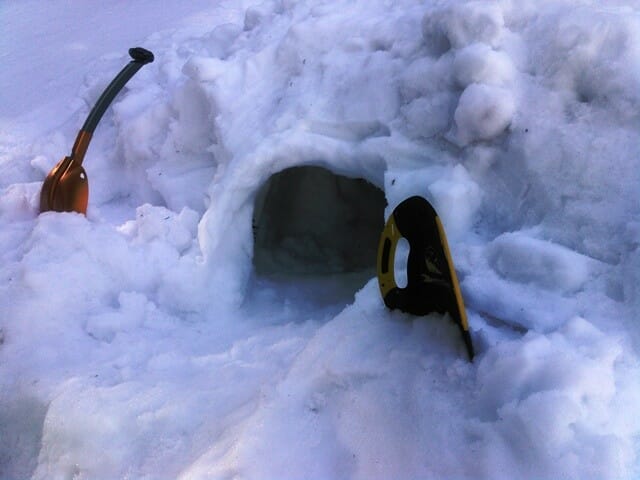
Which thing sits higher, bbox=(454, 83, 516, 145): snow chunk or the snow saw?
bbox=(454, 83, 516, 145): snow chunk

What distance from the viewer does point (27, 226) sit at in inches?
84.5

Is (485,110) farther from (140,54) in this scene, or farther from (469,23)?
(140,54)

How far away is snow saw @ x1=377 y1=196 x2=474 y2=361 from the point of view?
1.30m

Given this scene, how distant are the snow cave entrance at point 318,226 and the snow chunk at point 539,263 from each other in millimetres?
1212

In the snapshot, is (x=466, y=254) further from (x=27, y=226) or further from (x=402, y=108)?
(x=27, y=226)

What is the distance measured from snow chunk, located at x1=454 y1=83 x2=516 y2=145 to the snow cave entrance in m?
1.14

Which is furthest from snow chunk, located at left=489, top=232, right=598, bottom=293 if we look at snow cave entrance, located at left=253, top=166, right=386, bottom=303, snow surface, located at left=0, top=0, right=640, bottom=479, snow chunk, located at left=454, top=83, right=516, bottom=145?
snow cave entrance, located at left=253, top=166, right=386, bottom=303

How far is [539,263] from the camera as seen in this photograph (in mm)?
1347

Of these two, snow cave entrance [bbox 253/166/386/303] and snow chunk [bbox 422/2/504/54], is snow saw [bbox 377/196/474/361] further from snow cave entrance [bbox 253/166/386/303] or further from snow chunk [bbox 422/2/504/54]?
snow cave entrance [bbox 253/166/386/303]

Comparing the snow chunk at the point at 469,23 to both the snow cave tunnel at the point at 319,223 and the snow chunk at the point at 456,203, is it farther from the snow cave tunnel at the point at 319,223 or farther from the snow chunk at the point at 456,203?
the snow cave tunnel at the point at 319,223

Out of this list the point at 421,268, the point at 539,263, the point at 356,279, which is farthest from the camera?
the point at 356,279

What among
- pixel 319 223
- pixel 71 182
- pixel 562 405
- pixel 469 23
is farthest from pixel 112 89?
pixel 562 405

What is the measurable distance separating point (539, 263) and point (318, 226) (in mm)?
1638

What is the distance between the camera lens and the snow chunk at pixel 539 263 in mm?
1305
